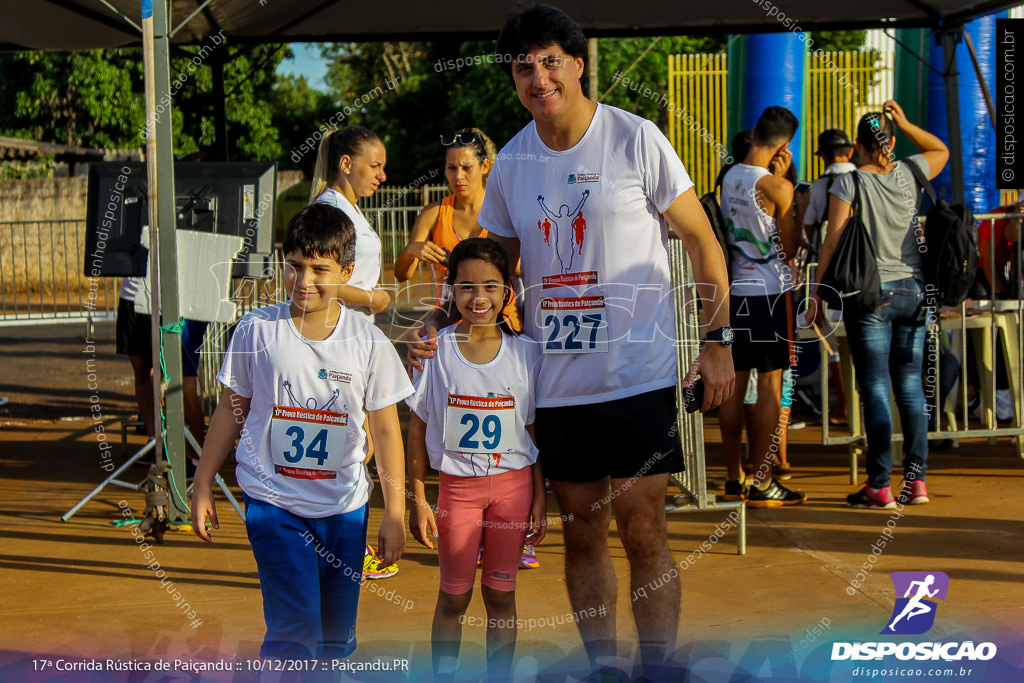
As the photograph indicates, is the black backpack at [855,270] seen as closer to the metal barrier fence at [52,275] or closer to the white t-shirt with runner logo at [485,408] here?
the white t-shirt with runner logo at [485,408]

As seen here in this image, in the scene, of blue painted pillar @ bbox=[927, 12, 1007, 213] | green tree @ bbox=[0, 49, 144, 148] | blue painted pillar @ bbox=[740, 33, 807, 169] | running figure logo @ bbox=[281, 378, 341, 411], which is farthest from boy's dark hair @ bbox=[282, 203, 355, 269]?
green tree @ bbox=[0, 49, 144, 148]

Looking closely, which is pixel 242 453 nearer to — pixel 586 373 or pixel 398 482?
pixel 398 482

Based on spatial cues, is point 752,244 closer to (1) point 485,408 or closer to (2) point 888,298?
(2) point 888,298

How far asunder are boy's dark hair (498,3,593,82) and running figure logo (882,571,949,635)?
7.80 feet

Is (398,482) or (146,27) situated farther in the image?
(146,27)

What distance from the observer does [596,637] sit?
312cm

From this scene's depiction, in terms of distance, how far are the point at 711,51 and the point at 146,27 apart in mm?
19823

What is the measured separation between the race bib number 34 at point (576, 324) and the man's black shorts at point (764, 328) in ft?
9.15

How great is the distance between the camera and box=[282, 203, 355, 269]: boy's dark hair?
Result: 2.95 meters

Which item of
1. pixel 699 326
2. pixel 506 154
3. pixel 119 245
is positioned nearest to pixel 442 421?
pixel 506 154

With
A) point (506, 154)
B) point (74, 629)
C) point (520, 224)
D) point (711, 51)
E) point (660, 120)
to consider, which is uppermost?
point (711, 51)

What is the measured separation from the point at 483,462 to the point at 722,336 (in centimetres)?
82

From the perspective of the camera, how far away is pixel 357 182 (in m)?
4.49

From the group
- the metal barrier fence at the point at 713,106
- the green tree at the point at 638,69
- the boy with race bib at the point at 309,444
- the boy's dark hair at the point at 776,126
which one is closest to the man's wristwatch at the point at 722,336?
the boy with race bib at the point at 309,444
